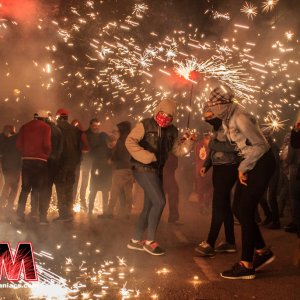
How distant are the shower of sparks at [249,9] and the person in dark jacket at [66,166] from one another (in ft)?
34.7

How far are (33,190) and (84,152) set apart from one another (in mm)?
1531

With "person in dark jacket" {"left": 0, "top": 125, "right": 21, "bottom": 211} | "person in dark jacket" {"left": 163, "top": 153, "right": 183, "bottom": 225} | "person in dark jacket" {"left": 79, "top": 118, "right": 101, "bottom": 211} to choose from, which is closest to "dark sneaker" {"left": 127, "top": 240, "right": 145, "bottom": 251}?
"person in dark jacket" {"left": 163, "top": 153, "right": 183, "bottom": 225}

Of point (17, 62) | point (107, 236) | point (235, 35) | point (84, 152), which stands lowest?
point (107, 236)

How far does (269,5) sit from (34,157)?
1188 cm

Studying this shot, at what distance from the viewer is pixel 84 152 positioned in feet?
34.2

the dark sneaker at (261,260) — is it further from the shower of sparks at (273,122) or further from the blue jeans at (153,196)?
the shower of sparks at (273,122)

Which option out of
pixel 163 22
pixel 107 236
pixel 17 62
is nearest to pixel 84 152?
pixel 107 236

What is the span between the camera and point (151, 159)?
22.2ft

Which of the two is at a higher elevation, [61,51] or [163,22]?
[163,22]

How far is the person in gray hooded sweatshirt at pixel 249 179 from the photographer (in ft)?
18.7

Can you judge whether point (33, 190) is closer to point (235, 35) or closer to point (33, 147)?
point (33, 147)

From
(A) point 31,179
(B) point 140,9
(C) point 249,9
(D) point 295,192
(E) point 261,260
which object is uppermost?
(B) point 140,9

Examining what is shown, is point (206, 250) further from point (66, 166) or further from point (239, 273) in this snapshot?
point (66, 166)

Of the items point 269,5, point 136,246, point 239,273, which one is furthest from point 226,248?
point 269,5
